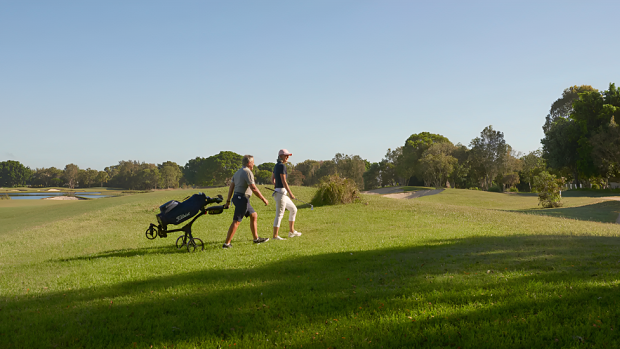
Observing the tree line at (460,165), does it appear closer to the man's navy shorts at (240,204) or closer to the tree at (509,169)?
the tree at (509,169)

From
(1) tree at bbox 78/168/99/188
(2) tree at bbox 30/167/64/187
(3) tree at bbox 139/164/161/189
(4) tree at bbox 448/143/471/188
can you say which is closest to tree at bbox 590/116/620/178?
(4) tree at bbox 448/143/471/188

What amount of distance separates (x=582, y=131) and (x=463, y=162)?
1124 inches

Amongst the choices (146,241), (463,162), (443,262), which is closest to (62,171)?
(463,162)

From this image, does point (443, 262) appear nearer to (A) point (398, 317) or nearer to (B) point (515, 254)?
(B) point (515, 254)

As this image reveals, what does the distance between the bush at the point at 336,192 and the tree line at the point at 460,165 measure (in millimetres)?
1399

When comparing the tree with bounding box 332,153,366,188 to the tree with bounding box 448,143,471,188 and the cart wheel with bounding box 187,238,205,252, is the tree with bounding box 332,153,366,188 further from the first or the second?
the cart wheel with bounding box 187,238,205,252

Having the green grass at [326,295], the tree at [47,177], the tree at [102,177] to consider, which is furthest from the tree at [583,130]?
the tree at [47,177]

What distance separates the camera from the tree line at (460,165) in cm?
3497

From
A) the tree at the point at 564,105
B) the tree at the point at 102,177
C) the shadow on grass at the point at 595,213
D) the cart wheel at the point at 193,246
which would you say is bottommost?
the shadow on grass at the point at 595,213

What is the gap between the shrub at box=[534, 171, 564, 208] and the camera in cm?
2542

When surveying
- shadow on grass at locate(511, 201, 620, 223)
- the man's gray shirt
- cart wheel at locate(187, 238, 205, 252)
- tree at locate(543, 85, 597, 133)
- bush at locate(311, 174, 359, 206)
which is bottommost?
shadow on grass at locate(511, 201, 620, 223)

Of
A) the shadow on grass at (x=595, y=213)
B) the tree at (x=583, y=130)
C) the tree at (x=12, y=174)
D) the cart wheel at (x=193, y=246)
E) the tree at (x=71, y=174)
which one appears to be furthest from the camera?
the tree at (x=12, y=174)

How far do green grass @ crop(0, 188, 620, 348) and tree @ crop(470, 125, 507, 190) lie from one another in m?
57.3

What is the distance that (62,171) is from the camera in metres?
121
